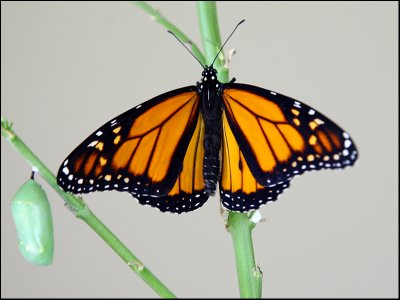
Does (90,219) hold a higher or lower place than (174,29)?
lower

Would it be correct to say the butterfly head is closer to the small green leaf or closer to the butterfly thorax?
the butterfly thorax

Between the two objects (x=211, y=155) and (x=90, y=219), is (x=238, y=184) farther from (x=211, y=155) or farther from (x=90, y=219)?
(x=90, y=219)

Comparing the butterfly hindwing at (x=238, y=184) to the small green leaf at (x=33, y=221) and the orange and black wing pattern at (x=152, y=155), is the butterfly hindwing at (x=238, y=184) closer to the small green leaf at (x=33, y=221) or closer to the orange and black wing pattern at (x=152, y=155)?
the orange and black wing pattern at (x=152, y=155)

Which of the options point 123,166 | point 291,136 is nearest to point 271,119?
point 291,136

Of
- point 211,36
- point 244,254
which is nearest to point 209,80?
point 211,36

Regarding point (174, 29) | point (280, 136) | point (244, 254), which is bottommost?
point (244, 254)

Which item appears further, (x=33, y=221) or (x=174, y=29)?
(x=174, y=29)
